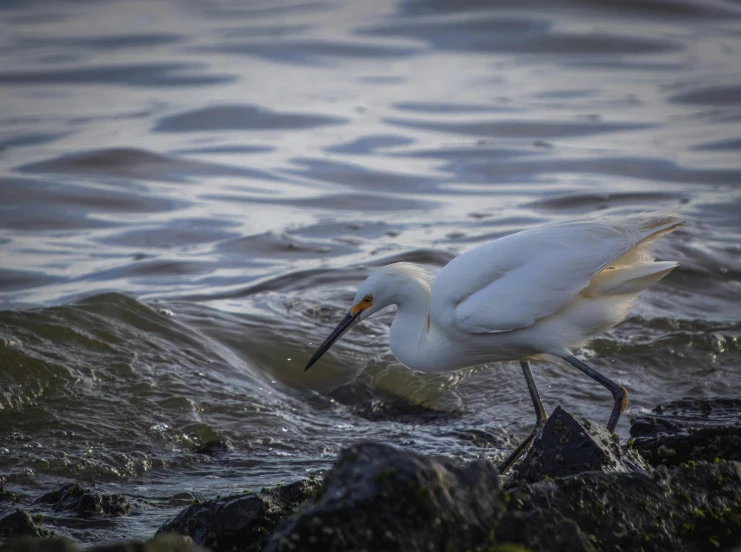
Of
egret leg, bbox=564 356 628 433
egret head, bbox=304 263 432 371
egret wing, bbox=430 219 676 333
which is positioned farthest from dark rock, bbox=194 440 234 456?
egret leg, bbox=564 356 628 433

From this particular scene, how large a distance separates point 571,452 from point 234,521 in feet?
4.34

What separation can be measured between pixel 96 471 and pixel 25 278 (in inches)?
155

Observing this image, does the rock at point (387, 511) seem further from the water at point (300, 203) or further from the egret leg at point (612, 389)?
the egret leg at point (612, 389)

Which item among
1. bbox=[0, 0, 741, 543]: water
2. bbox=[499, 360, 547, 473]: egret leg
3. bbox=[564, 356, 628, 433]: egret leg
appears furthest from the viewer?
bbox=[0, 0, 741, 543]: water

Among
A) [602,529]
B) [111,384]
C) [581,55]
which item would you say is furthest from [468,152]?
[602,529]

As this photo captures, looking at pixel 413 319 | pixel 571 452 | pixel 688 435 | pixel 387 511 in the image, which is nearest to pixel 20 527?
pixel 387 511

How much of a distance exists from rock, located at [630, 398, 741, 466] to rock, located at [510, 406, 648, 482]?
0.56 meters

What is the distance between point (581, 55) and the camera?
1714cm

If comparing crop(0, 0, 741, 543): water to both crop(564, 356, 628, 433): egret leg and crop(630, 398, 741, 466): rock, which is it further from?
crop(630, 398, 741, 466): rock

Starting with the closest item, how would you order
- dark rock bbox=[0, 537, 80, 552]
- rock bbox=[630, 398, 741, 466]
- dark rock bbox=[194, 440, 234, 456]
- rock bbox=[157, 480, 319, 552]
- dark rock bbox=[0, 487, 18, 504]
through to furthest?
dark rock bbox=[0, 537, 80, 552] → rock bbox=[157, 480, 319, 552] → rock bbox=[630, 398, 741, 466] → dark rock bbox=[0, 487, 18, 504] → dark rock bbox=[194, 440, 234, 456]

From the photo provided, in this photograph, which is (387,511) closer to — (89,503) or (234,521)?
(234,521)

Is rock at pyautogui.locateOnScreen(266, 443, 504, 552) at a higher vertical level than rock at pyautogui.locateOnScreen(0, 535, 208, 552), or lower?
lower

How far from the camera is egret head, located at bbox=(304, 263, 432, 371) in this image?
16.8 feet

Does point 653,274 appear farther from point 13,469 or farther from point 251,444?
point 13,469
